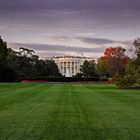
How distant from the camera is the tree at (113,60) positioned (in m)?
131

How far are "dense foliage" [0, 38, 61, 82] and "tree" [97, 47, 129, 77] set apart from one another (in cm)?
2101

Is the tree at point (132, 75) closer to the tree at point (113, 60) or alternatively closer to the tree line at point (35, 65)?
the tree line at point (35, 65)

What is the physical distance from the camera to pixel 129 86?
57.2 metres

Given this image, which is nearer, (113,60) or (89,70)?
(113,60)

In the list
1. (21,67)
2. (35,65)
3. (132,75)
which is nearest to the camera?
(132,75)

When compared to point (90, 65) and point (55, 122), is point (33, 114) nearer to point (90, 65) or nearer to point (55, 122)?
point (55, 122)

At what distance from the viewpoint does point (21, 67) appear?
132 m

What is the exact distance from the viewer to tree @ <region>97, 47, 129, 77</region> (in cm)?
13062

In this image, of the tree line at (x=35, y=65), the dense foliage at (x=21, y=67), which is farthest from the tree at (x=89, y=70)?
the dense foliage at (x=21, y=67)

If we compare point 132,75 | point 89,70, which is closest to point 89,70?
point 89,70

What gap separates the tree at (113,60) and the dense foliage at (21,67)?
68.9 feet

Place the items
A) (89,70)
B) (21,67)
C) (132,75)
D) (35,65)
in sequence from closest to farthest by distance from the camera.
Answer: (132,75) < (21,67) < (35,65) < (89,70)

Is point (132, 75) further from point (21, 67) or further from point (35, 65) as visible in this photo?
point (35, 65)

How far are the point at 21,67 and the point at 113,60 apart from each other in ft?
89.0
